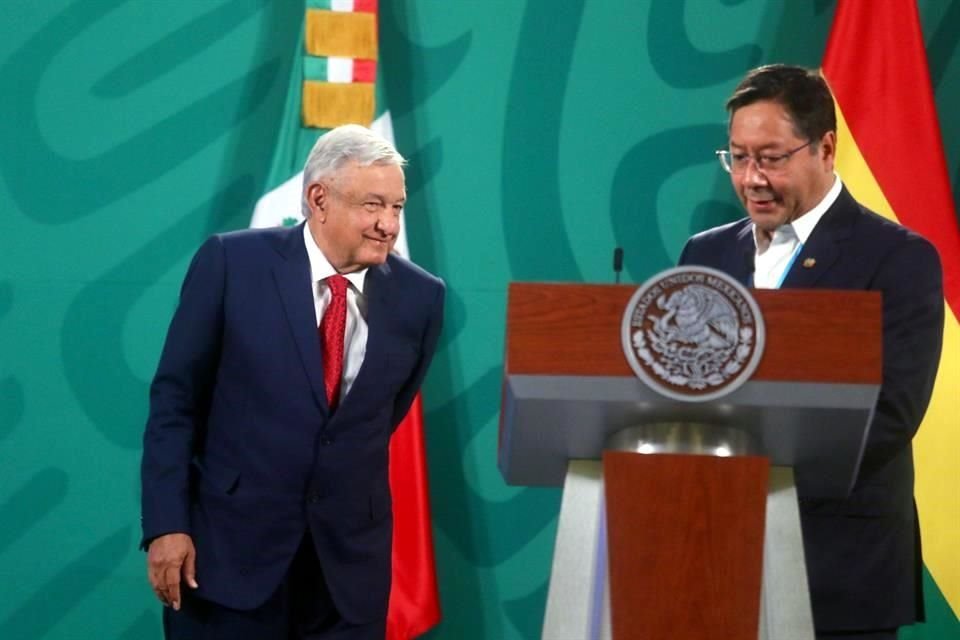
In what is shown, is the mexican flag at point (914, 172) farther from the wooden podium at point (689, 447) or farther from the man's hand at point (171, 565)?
the man's hand at point (171, 565)

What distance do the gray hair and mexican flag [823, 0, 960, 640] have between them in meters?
1.57

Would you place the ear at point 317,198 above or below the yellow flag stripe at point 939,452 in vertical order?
above

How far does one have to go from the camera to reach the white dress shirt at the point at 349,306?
106 inches

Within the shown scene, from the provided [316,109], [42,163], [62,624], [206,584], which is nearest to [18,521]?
[62,624]

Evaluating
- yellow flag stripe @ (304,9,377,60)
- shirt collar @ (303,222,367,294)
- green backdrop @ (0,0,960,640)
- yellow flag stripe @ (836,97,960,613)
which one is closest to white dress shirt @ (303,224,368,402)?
shirt collar @ (303,222,367,294)

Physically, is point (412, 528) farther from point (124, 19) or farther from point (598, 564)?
point (598, 564)

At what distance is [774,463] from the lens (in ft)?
6.67

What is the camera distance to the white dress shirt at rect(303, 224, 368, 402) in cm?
270

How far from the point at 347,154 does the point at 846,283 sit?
99 centimetres

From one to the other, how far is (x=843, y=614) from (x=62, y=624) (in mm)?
2574

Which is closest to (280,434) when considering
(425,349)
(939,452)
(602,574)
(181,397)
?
(181,397)

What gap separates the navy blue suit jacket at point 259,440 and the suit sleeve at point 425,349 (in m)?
0.17

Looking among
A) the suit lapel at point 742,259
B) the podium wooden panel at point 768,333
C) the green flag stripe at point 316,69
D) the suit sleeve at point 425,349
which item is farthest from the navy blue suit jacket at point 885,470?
the green flag stripe at point 316,69

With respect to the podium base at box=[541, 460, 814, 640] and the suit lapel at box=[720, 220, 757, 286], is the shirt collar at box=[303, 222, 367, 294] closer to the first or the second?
the suit lapel at box=[720, 220, 757, 286]
